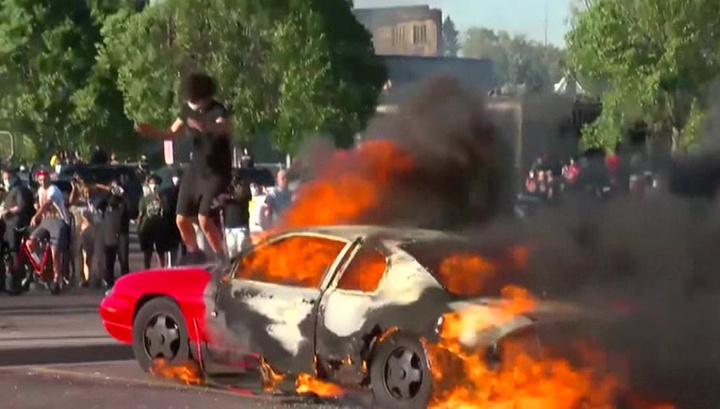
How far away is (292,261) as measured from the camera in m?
12.0

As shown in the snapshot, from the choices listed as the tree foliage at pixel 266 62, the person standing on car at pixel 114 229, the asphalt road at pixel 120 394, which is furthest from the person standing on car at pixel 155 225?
the asphalt road at pixel 120 394

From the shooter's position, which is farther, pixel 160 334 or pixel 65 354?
pixel 65 354

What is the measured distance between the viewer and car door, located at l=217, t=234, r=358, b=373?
37.8 feet

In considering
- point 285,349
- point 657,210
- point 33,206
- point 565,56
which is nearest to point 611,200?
point 657,210

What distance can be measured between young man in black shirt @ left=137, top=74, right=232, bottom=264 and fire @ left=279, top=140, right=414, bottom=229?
103cm

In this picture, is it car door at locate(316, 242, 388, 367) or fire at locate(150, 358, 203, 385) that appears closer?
car door at locate(316, 242, 388, 367)

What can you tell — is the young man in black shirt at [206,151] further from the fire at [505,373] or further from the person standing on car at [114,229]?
the person standing on car at [114,229]

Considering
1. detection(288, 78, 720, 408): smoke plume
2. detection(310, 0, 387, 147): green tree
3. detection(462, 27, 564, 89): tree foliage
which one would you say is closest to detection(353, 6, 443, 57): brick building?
detection(462, 27, 564, 89): tree foliage

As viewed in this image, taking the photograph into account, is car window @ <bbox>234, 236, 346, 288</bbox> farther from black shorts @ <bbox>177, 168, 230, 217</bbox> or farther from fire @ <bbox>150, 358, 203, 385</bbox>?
black shorts @ <bbox>177, 168, 230, 217</bbox>

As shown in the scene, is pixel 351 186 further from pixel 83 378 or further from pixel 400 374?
pixel 83 378

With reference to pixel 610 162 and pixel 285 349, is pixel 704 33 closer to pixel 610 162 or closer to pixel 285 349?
pixel 610 162

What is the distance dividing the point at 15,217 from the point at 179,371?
9728 mm

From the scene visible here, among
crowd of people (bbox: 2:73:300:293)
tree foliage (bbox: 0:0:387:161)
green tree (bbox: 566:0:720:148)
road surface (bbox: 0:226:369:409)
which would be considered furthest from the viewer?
tree foliage (bbox: 0:0:387:161)

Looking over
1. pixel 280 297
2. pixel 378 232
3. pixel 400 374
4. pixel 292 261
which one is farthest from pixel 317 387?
pixel 378 232
